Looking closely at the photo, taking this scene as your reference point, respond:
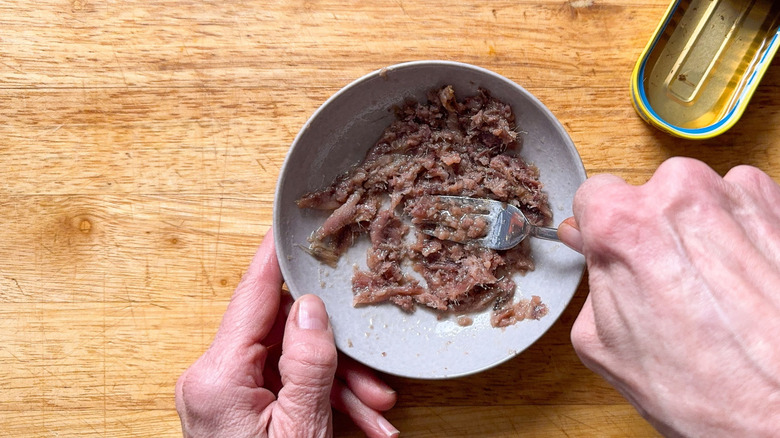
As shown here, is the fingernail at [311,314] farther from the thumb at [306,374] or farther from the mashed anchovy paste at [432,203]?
the mashed anchovy paste at [432,203]

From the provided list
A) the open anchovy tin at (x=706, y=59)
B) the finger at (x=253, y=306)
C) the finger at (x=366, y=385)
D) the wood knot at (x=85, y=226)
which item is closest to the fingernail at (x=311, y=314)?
the finger at (x=253, y=306)

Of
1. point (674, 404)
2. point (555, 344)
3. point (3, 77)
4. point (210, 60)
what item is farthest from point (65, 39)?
point (674, 404)

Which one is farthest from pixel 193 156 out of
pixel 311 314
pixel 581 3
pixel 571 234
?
pixel 581 3

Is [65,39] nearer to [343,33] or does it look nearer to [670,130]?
[343,33]

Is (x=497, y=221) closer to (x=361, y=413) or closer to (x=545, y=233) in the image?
(x=545, y=233)

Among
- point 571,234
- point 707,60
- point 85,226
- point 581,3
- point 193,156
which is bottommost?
point 85,226

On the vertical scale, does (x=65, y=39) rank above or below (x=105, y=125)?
above
